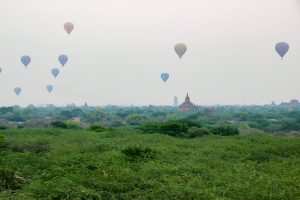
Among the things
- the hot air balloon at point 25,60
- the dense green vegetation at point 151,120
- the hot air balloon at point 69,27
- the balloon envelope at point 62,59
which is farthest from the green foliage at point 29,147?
the hot air balloon at point 25,60

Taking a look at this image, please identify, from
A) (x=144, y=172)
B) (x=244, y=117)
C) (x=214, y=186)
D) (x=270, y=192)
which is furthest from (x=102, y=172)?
(x=244, y=117)

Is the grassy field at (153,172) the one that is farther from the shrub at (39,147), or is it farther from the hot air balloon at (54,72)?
the hot air balloon at (54,72)

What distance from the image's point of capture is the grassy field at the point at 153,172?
1620 cm

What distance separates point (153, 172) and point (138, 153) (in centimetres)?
412

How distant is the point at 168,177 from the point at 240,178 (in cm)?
329

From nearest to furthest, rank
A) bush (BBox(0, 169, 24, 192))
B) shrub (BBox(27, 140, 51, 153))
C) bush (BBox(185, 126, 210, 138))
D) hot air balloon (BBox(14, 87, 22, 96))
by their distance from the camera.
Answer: bush (BBox(0, 169, 24, 192)), shrub (BBox(27, 140, 51, 153)), bush (BBox(185, 126, 210, 138)), hot air balloon (BBox(14, 87, 22, 96))

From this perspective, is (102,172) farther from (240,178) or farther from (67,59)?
(67,59)

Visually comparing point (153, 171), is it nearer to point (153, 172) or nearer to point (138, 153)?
point (153, 172)

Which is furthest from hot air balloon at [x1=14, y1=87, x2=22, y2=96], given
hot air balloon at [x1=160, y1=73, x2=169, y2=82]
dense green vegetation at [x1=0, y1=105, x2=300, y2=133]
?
hot air balloon at [x1=160, y1=73, x2=169, y2=82]

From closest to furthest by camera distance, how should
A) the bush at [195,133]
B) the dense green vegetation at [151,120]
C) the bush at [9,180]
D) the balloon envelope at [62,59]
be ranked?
the bush at [9,180] < the bush at [195,133] < the dense green vegetation at [151,120] < the balloon envelope at [62,59]

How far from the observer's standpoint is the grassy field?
16203 mm

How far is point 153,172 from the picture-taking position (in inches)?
774

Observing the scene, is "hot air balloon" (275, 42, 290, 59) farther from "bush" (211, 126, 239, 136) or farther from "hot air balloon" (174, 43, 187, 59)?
→ "bush" (211, 126, 239, 136)

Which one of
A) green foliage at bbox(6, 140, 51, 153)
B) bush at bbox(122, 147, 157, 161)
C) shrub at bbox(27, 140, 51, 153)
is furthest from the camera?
shrub at bbox(27, 140, 51, 153)
